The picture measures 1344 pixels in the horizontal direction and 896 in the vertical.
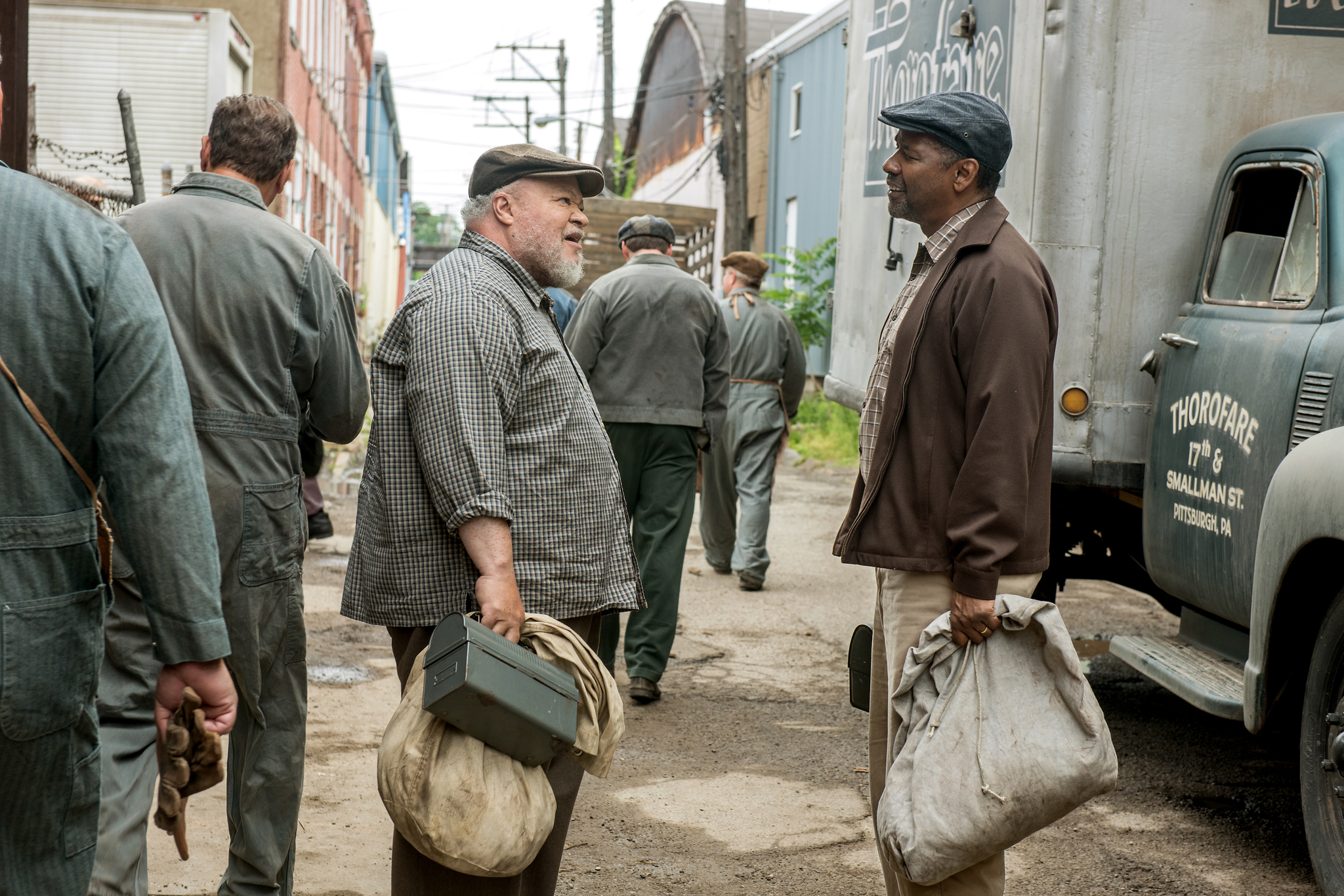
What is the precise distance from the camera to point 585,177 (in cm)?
321

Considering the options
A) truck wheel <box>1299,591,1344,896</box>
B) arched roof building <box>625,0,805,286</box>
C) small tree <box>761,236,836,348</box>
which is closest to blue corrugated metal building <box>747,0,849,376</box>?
small tree <box>761,236,836,348</box>

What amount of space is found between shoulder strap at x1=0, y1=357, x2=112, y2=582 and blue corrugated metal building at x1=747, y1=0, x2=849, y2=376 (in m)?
18.1

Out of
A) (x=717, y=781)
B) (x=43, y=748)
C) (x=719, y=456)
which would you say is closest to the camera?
(x=43, y=748)

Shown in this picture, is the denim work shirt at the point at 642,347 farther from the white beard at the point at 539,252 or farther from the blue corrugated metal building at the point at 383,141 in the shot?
the blue corrugated metal building at the point at 383,141

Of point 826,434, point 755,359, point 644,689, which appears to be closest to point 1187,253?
point 644,689

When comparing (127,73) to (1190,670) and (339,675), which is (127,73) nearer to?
(339,675)


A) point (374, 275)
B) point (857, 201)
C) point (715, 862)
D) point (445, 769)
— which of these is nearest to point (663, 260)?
point (857, 201)

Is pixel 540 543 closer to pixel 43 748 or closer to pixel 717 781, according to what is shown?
pixel 43 748

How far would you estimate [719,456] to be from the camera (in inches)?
344

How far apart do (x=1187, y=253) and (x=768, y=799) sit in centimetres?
247

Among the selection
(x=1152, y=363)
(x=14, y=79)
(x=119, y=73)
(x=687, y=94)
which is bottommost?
(x=1152, y=363)

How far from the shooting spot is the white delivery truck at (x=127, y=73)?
1585cm

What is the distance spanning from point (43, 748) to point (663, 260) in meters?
4.66

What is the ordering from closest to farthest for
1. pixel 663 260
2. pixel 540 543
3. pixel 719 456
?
pixel 540 543 < pixel 663 260 < pixel 719 456
